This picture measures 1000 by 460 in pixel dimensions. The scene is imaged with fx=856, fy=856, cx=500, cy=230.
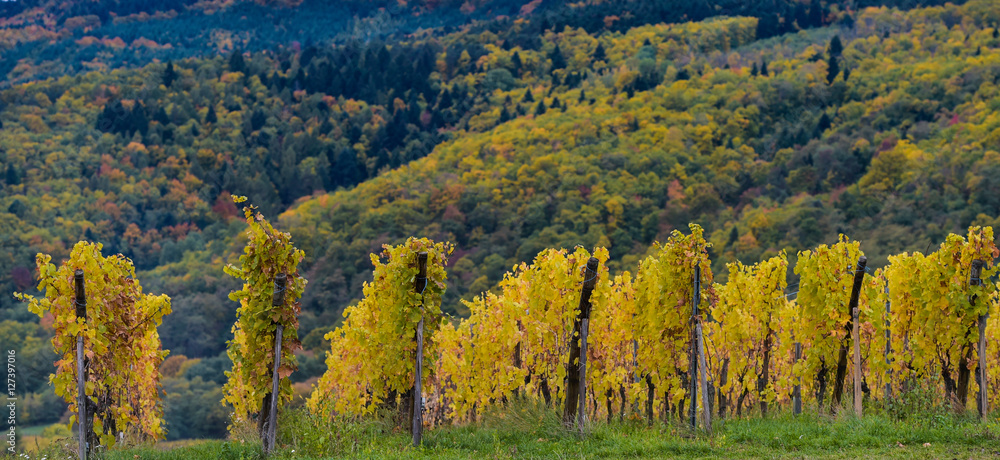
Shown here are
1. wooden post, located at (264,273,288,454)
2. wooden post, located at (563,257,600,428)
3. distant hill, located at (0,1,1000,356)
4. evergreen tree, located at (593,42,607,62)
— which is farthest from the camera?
evergreen tree, located at (593,42,607,62)

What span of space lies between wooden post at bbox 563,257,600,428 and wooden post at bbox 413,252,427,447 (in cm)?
189

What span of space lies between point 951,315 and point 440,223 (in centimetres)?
7866

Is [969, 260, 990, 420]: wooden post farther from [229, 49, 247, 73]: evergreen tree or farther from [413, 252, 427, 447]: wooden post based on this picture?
[229, 49, 247, 73]: evergreen tree

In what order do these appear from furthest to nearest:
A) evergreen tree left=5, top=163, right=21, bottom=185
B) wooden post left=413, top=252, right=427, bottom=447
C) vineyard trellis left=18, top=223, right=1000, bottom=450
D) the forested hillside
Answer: evergreen tree left=5, top=163, right=21, bottom=185, the forested hillside, wooden post left=413, top=252, right=427, bottom=447, vineyard trellis left=18, top=223, right=1000, bottom=450

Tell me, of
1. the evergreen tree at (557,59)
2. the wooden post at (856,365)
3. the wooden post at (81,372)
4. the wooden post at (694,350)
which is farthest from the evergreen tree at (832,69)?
the wooden post at (81,372)

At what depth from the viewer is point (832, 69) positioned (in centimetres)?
10906

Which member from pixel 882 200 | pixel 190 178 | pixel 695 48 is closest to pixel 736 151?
pixel 882 200

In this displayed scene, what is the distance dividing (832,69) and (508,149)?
42.8 metres

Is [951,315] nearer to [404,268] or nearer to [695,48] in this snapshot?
[404,268]

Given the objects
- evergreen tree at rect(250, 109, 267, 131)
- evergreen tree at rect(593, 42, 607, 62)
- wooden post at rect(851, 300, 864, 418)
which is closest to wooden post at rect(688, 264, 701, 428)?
wooden post at rect(851, 300, 864, 418)

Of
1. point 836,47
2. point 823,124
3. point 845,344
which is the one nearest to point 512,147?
point 823,124

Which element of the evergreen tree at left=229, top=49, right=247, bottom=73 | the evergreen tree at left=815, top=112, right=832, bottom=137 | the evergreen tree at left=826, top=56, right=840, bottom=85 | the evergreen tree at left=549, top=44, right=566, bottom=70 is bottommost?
the evergreen tree at left=815, top=112, right=832, bottom=137

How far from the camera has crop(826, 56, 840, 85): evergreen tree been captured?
107812 millimetres

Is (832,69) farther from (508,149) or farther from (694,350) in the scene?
(694,350)
